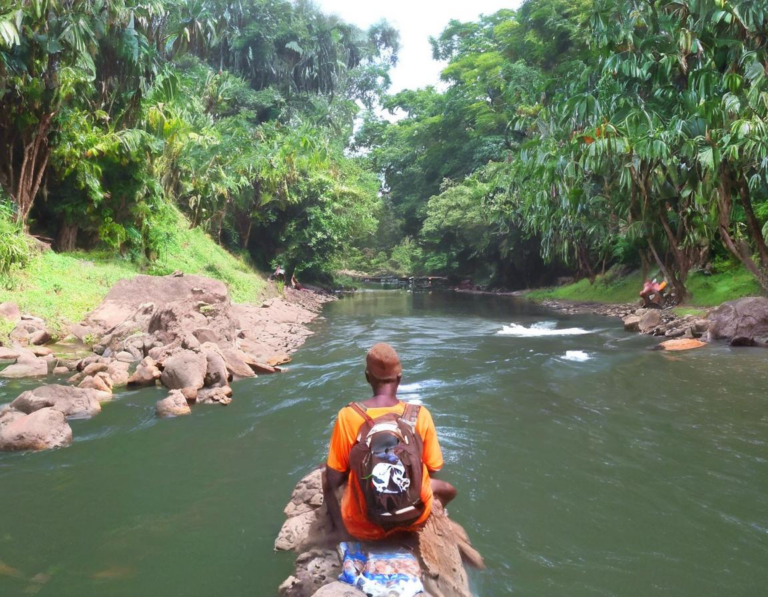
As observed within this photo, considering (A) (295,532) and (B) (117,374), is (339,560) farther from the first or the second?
(B) (117,374)

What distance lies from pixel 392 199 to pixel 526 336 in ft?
109

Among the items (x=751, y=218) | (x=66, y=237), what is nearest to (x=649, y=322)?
(x=751, y=218)

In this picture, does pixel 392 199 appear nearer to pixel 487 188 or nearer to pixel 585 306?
pixel 487 188

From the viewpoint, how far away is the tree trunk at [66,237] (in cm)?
1580

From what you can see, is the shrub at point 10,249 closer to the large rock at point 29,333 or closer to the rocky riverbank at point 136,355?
the rocky riverbank at point 136,355

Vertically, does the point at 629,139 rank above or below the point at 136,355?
above

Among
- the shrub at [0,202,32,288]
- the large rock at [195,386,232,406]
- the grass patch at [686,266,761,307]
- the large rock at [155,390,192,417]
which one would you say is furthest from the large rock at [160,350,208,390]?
the grass patch at [686,266,761,307]

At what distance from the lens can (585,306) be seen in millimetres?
24500

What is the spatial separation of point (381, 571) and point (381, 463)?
1.95 ft

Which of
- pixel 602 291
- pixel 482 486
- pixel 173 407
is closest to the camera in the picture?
pixel 482 486

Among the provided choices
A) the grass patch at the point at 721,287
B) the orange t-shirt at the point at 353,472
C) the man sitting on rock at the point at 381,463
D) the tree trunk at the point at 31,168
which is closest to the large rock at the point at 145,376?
the man sitting on rock at the point at 381,463

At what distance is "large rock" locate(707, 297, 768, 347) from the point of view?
11797mm

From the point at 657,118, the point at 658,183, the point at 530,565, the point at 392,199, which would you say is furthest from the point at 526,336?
the point at 392,199

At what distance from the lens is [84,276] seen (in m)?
14.0
